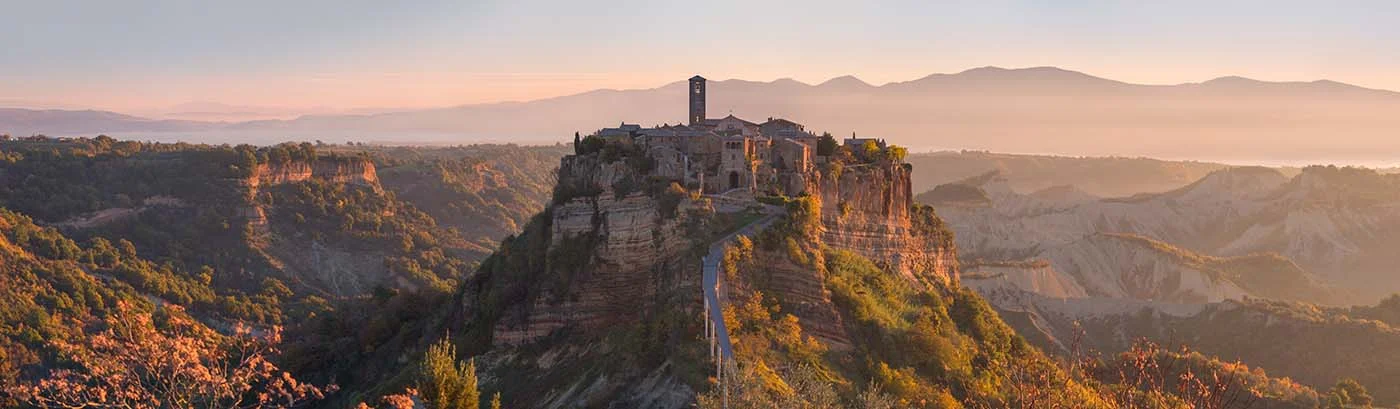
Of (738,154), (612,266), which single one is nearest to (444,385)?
(612,266)

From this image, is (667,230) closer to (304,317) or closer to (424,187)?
(304,317)

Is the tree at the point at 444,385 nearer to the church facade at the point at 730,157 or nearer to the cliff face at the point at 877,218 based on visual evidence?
the church facade at the point at 730,157

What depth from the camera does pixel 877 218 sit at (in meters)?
40.4

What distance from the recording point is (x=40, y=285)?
66.3 metres

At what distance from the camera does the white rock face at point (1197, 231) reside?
92.0m

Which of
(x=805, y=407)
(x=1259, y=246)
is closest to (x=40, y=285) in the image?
(x=805, y=407)

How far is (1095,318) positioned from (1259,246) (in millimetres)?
57982

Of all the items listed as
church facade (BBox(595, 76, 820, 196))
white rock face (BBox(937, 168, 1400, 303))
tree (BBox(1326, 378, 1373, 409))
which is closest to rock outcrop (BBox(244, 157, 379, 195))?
white rock face (BBox(937, 168, 1400, 303))

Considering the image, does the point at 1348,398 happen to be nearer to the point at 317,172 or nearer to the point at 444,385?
the point at 444,385

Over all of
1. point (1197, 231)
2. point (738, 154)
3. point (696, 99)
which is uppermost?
point (696, 99)

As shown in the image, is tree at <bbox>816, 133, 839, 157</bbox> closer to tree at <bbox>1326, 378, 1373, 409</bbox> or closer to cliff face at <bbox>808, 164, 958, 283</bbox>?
cliff face at <bbox>808, 164, 958, 283</bbox>

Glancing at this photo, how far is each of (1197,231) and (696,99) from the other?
106470 millimetres

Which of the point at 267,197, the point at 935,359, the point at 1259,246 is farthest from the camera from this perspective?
the point at 1259,246

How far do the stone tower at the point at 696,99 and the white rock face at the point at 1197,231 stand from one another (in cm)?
4328
